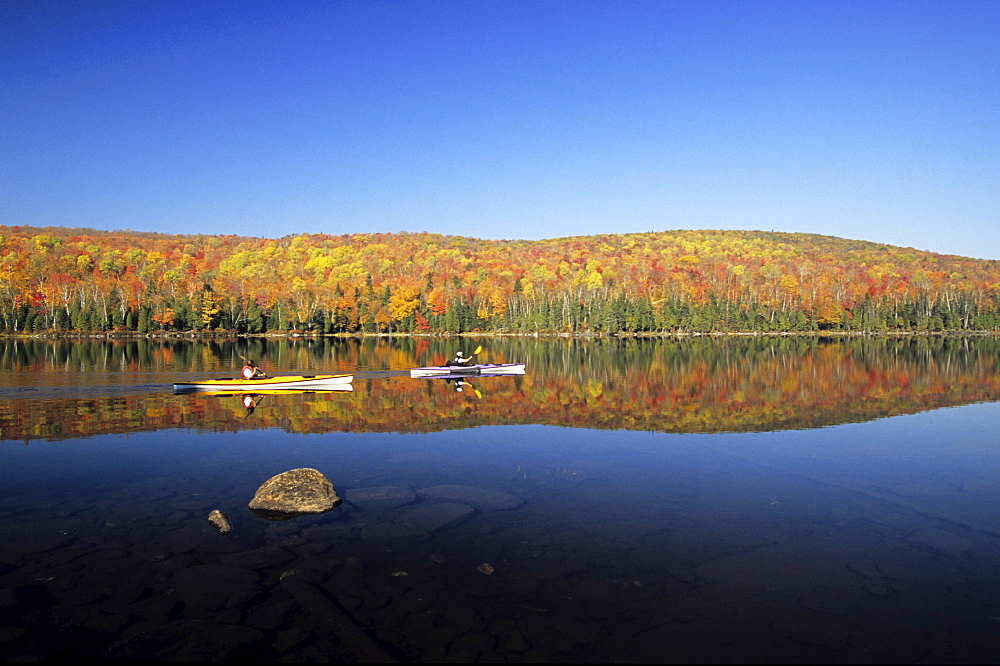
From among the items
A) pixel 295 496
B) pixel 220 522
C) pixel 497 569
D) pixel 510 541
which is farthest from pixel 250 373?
pixel 497 569

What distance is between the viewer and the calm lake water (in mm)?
7539

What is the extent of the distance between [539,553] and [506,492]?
350cm

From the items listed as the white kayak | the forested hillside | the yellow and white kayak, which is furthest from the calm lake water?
the forested hillside

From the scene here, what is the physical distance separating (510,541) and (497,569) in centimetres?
111

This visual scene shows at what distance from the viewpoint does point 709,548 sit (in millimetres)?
10281

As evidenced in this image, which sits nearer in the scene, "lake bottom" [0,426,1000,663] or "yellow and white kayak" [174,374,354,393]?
"lake bottom" [0,426,1000,663]

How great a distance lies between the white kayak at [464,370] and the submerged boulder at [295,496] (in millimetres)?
27669

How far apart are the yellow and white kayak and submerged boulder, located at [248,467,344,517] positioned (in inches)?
787

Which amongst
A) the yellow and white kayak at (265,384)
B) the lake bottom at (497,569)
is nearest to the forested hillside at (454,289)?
the yellow and white kayak at (265,384)

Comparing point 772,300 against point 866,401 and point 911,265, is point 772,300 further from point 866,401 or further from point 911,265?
point 866,401

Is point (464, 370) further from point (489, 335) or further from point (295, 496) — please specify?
point (489, 335)

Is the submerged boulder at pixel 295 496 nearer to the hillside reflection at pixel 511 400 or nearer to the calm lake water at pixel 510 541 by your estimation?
the calm lake water at pixel 510 541

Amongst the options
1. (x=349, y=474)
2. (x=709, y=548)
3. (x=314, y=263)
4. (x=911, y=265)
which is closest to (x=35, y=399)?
(x=349, y=474)

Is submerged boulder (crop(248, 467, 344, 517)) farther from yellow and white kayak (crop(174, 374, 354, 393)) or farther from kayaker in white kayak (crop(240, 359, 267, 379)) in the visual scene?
kayaker in white kayak (crop(240, 359, 267, 379))
